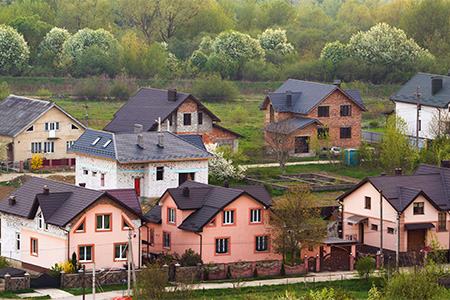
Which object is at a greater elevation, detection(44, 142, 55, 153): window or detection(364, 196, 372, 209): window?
detection(44, 142, 55, 153): window

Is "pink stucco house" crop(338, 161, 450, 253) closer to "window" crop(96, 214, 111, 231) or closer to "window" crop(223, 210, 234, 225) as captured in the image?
"window" crop(223, 210, 234, 225)

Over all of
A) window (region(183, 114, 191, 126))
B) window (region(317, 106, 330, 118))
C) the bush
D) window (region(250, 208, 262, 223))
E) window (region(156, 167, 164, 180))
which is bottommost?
window (region(250, 208, 262, 223))

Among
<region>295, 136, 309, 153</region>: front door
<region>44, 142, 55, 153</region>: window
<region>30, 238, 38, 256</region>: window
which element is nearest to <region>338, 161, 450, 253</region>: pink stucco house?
<region>30, 238, 38, 256</region>: window

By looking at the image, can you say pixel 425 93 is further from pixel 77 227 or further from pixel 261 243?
pixel 77 227

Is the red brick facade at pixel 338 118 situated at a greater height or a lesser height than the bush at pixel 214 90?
lesser

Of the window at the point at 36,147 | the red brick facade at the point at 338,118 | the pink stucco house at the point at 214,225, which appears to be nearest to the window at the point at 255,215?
the pink stucco house at the point at 214,225

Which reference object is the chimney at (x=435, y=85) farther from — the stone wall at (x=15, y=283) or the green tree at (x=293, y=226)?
the stone wall at (x=15, y=283)

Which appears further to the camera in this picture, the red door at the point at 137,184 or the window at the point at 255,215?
the red door at the point at 137,184
